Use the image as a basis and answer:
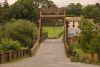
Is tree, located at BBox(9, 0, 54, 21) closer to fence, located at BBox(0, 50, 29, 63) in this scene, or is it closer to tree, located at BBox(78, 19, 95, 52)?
tree, located at BBox(78, 19, 95, 52)

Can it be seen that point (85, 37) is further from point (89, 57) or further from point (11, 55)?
point (11, 55)

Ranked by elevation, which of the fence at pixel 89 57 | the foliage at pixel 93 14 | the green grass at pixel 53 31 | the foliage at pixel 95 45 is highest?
the foliage at pixel 93 14

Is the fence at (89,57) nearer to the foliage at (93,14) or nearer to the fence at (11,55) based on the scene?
the fence at (11,55)

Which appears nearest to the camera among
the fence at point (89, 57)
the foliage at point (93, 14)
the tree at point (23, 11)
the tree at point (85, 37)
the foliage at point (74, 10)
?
the fence at point (89, 57)

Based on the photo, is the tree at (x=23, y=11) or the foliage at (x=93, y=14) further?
the foliage at (x=93, y=14)

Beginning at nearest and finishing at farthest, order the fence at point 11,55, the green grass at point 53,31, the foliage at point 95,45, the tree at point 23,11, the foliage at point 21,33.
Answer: the fence at point 11,55
the foliage at point 95,45
the foliage at point 21,33
the tree at point 23,11
the green grass at point 53,31

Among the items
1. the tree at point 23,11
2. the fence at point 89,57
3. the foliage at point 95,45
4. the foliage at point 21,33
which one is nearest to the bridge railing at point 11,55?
the fence at point 89,57

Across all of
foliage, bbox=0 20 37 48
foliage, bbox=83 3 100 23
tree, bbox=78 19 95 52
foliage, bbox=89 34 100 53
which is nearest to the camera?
foliage, bbox=89 34 100 53

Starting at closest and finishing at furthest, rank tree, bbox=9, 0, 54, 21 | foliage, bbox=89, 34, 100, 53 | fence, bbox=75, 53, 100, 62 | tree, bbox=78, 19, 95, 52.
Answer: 1. fence, bbox=75, 53, 100, 62
2. foliage, bbox=89, 34, 100, 53
3. tree, bbox=78, 19, 95, 52
4. tree, bbox=9, 0, 54, 21

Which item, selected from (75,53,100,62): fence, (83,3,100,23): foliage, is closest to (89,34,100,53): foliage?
(75,53,100,62): fence

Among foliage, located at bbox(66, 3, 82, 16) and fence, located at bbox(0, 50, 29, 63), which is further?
foliage, located at bbox(66, 3, 82, 16)

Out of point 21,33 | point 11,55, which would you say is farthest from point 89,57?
point 21,33

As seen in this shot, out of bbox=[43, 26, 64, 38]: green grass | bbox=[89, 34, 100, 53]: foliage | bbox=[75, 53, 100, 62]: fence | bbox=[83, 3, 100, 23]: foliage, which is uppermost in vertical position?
bbox=[83, 3, 100, 23]: foliage

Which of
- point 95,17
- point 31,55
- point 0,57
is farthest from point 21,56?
point 95,17
